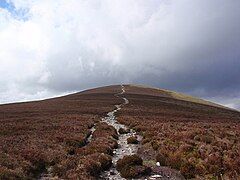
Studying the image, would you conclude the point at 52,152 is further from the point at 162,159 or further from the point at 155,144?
the point at 155,144

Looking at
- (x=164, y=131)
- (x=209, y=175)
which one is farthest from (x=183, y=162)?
(x=164, y=131)

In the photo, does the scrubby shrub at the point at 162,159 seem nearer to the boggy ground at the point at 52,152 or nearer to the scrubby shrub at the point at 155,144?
the scrubby shrub at the point at 155,144

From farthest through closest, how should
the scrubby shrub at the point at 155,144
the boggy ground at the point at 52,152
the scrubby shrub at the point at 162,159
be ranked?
the scrubby shrub at the point at 155,144, the scrubby shrub at the point at 162,159, the boggy ground at the point at 52,152

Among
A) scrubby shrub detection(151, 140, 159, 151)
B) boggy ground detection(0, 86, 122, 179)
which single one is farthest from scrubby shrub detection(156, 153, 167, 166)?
boggy ground detection(0, 86, 122, 179)

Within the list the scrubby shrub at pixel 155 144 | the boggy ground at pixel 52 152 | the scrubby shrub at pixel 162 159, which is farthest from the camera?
the scrubby shrub at pixel 155 144

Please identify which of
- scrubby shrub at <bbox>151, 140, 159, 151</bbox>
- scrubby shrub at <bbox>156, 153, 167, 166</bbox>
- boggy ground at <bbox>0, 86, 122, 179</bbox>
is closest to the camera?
boggy ground at <bbox>0, 86, 122, 179</bbox>

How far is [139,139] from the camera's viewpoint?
3300 cm

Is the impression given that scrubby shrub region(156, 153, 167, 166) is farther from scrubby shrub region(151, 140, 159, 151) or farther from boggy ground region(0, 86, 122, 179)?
boggy ground region(0, 86, 122, 179)

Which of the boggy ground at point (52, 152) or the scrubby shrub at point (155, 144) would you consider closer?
the boggy ground at point (52, 152)

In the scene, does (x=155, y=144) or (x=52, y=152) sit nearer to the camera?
(x=52, y=152)

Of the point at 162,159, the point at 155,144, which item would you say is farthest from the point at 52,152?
Answer: the point at 155,144

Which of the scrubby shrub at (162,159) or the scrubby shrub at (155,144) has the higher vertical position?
the scrubby shrub at (155,144)

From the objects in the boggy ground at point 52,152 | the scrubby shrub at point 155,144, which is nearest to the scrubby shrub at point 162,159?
the scrubby shrub at point 155,144

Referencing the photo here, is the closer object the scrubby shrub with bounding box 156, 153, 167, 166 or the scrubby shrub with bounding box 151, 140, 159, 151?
the scrubby shrub with bounding box 156, 153, 167, 166
